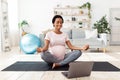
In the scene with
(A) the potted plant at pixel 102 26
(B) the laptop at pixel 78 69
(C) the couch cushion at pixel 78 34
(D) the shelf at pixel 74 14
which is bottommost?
(B) the laptop at pixel 78 69

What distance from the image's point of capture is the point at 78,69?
343 cm

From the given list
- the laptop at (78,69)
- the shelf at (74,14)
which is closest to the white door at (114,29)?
the shelf at (74,14)

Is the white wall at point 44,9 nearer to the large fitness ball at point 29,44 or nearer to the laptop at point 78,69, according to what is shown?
the large fitness ball at point 29,44

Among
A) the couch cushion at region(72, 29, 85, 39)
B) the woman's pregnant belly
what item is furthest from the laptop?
the couch cushion at region(72, 29, 85, 39)

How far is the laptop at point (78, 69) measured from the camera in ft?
11.0

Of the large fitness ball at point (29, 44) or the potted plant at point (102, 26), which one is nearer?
the large fitness ball at point (29, 44)

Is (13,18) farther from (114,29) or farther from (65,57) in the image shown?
(65,57)

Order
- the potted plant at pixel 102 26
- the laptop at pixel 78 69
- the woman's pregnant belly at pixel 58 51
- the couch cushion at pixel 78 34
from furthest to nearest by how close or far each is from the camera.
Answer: the potted plant at pixel 102 26 → the couch cushion at pixel 78 34 → the woman's pregnant belly at pixel 58 51 → the laptop at pixel 78 69

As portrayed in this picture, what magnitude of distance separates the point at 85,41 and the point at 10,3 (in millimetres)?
3869

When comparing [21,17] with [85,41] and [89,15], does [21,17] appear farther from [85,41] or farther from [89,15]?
[85,41]

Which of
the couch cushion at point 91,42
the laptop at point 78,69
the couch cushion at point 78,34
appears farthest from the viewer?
the couch cushion at point 78,34

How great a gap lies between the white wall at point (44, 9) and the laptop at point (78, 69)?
6.80 m

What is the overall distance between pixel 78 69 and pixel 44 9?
6.98 meters

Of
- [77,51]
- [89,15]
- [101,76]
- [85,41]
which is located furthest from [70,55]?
[89,15]
